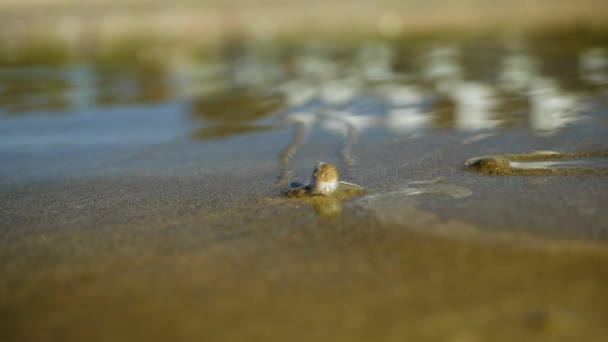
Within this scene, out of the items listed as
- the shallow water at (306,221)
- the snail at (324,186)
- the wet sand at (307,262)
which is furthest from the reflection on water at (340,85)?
the wet sand at (307,262)

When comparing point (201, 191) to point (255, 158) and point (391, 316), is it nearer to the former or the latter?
point (255, 158)

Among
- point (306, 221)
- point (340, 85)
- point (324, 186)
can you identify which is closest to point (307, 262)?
point (306, 221)

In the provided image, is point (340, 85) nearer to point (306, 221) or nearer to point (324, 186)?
point (324, 186)

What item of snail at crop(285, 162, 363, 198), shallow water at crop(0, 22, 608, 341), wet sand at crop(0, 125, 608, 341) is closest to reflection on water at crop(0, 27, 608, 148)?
shallow water at crop(0, 22, 608, 341)

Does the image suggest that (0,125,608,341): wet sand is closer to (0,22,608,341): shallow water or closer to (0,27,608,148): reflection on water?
(0,22,608,341): shallow water

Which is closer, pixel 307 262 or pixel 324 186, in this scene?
pixel 307 262

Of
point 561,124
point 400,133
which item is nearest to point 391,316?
point 400,133
